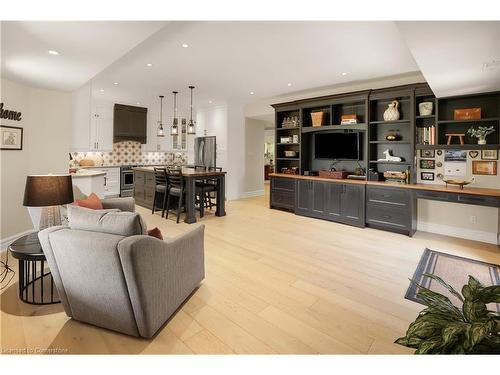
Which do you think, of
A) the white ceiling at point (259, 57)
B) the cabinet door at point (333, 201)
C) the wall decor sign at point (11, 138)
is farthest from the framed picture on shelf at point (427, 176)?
the wall decor sign at point (11, 138)

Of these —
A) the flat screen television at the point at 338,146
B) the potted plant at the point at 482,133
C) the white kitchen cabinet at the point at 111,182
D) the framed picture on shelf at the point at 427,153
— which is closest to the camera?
the potted plant at the point at 482,133

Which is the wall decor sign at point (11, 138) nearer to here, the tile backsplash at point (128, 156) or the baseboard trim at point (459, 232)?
the tile backsplash at point (128, 156)

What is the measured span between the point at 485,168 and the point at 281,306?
402 cm

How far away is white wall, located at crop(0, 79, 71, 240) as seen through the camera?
3.70 m

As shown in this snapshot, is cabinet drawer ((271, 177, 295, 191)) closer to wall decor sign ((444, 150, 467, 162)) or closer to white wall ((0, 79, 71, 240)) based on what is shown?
wall decor sign ((444, 150, 467, 162))

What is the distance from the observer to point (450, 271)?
3.08 metres

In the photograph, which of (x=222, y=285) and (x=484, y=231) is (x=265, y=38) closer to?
(x=222, y=285)

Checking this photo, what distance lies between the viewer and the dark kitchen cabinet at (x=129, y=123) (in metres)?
8.03

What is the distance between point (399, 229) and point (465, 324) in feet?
12.4

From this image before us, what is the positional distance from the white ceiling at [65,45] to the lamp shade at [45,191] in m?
1.22

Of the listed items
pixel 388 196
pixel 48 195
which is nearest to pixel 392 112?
pixel 388 196

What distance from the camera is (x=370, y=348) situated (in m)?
1.83

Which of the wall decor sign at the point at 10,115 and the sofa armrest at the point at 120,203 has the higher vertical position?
the wall decor sign at the point at 10,115
